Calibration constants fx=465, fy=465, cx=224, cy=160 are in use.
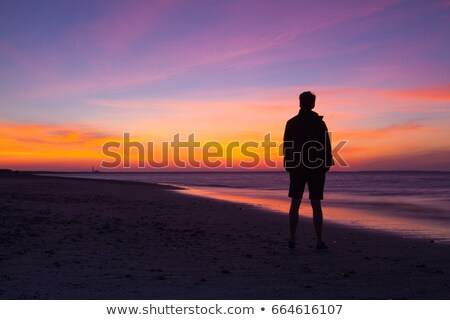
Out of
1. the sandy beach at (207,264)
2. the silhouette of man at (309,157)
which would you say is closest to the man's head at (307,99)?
the silhouette of man at (309,157)

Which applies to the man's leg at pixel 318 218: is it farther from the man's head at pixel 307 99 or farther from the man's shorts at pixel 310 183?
the man's head at pixel 307 99

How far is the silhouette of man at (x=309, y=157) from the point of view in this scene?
6.66 m

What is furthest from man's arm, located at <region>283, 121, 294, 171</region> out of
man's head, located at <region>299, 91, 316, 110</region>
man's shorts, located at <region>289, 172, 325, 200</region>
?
man's head, located at <region>299, 91, 316, 110</region>

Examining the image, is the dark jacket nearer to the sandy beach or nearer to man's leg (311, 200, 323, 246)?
man's leg (311, 200, 323, 246)

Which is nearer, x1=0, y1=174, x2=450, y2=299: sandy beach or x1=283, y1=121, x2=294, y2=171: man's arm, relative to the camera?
x1=0, y1=174, x2=450, y2=299: sandy beach

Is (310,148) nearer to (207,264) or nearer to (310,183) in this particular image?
(310,183)

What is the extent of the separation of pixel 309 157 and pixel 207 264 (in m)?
2.25

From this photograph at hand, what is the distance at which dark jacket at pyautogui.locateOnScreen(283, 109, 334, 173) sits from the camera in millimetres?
6660

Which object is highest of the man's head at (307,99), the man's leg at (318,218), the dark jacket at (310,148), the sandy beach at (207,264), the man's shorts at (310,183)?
the man's head at (307,99)

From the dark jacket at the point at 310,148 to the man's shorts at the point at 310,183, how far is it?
0.24 feet

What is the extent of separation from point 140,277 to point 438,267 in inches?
134

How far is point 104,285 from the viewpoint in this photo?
442 cm
